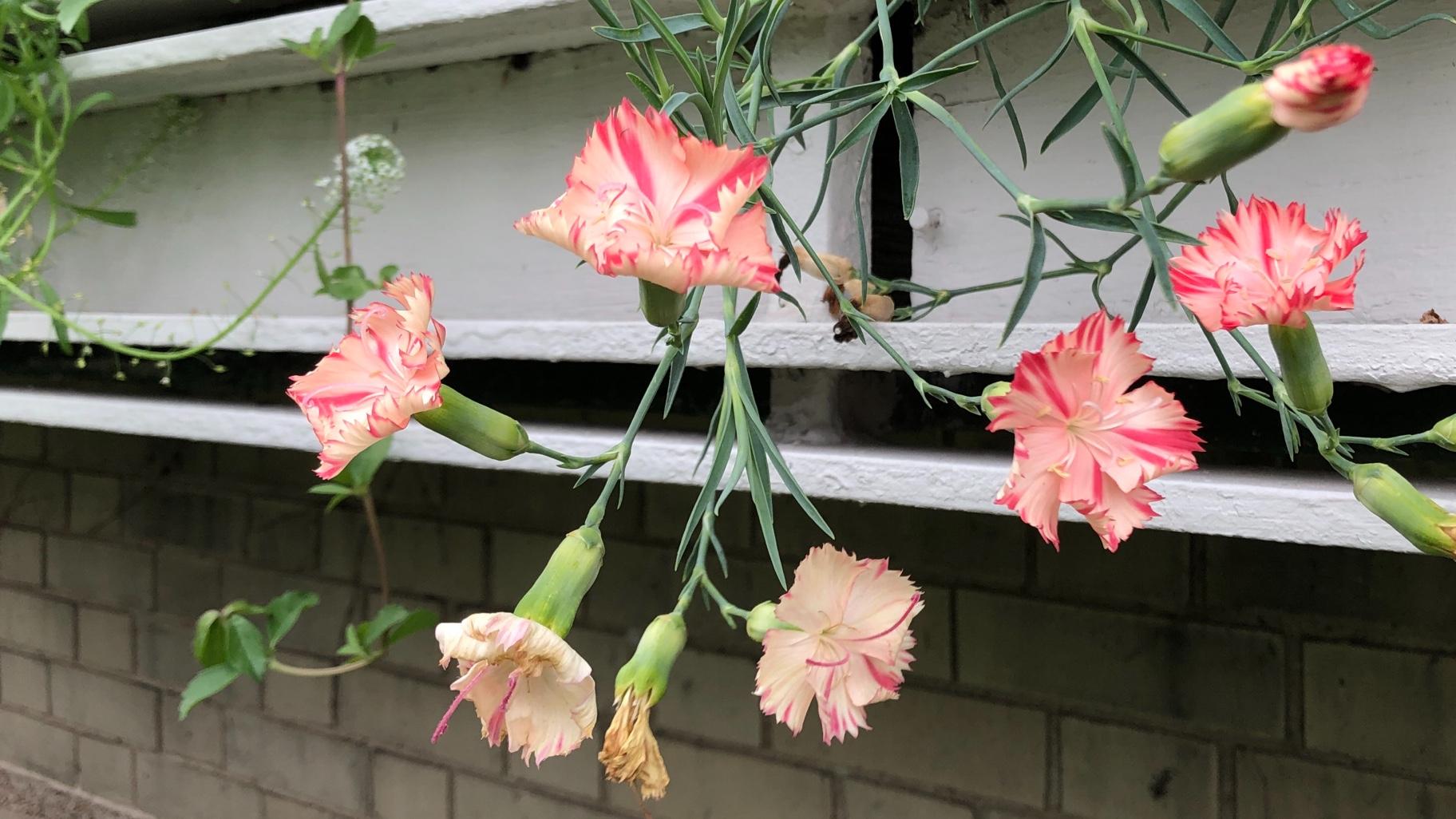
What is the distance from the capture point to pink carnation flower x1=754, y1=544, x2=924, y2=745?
12.1 inches

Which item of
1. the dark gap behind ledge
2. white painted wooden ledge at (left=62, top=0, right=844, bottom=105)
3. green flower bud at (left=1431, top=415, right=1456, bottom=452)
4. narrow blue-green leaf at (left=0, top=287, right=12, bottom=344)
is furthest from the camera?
narrow blue-green leaf at (left=0, top=287, right=12, bottom=344)

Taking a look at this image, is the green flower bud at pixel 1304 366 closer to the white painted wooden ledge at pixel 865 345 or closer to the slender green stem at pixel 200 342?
the white painted wooden ledge at pixel 865 345

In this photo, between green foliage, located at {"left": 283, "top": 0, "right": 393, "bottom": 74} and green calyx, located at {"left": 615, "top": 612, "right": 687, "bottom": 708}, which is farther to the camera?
green foliage, located at {"left": 283, "top": 0, "right": 393, "bottom": 74}

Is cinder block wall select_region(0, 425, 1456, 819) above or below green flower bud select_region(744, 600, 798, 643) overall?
below

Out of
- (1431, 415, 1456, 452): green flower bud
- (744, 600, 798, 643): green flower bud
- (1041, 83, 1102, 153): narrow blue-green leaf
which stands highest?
(1041, 83, 1102, 153): narrow blue-green leaf

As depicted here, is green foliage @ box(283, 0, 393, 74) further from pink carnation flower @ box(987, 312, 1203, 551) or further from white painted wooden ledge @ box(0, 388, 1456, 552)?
pink carnation flower @ box(987, 312, 1203, 551)

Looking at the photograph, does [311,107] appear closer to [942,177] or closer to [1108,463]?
[942,177]

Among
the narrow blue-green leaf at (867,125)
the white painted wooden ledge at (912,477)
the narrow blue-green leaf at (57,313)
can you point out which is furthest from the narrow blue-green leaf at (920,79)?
the narrow blue-green leaf at (57,313)

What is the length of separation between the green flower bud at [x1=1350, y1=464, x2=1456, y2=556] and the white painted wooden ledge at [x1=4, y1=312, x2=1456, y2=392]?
0.11 m

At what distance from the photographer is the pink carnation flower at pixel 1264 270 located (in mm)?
283

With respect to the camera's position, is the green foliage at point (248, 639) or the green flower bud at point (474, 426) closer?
the green flower bud at point (474, 426)

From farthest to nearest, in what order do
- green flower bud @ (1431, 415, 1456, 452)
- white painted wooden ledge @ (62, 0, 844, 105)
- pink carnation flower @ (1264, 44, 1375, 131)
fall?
white painted wooden ledge @ (62, 0, 844, 105) < green flower bud @ (1431, 415, 1456, 452) < pink carnation flower @ (1264, 44, 1375, 131)

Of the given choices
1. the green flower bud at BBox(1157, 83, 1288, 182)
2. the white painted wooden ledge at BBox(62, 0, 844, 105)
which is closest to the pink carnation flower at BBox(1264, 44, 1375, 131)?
the green flower bud at BBox(1157, 83, 1288, 182)

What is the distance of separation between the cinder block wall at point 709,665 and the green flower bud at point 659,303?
1.58ft
